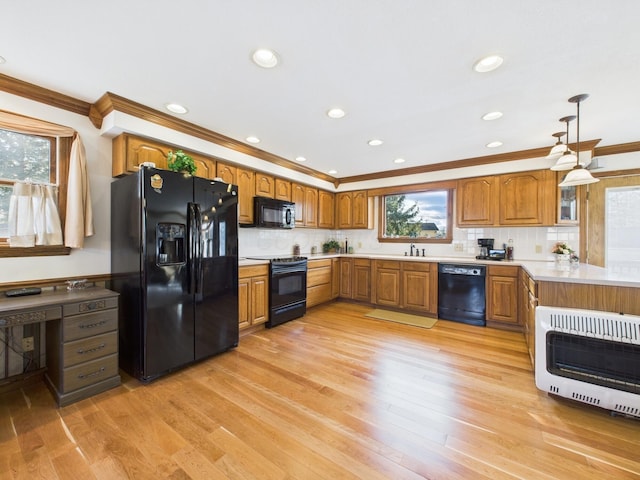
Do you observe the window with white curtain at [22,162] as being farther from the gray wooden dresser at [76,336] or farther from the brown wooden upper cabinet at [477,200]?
the brown wooden upper cabinet at [477,200]

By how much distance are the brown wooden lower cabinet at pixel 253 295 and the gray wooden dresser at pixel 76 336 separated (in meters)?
1.25

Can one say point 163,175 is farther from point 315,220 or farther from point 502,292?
point 502,292

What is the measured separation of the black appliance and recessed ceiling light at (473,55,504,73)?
2.89m

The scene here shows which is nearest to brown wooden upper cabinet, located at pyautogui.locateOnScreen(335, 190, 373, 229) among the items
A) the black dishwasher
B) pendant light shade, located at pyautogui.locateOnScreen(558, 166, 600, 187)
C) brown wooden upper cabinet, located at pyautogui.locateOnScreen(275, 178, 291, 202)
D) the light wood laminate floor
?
brown wooden upper cabinet, located at pyautogui.locateOnScreen(275, 178, 291, 202)

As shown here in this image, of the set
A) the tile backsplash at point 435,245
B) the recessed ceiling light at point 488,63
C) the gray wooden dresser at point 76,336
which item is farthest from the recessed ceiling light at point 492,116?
the gray wooden dresser at point 76,336

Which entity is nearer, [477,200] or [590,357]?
[590,357]

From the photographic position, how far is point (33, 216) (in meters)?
2.22

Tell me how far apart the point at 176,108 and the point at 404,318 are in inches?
155

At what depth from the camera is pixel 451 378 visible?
2.35m

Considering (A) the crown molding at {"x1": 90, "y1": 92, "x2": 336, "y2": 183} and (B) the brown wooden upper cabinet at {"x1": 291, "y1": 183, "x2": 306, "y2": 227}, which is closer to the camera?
(A) the crown molding at {"x1": 90, "y1": 92, "x2": 336, "y2": 183}

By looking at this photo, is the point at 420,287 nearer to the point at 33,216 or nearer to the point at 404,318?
the point at 404,318

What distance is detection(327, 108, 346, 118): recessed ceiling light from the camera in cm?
257

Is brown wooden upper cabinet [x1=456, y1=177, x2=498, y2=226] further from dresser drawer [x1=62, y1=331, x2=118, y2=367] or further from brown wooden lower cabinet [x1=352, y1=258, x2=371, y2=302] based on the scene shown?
dresser drawer [x1=62, y1=331, x2=118, y2=367]

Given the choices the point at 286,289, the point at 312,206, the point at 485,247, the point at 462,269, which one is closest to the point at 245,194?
the point at 286,289
